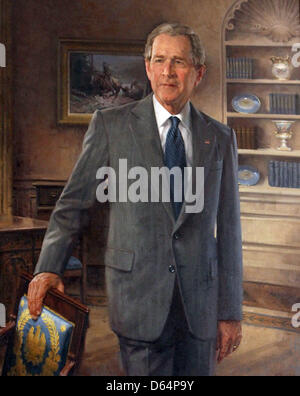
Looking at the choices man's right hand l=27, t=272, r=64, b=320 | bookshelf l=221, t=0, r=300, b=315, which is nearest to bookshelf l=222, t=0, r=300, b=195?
bookshelf l=221, t=0, r=300, b=315

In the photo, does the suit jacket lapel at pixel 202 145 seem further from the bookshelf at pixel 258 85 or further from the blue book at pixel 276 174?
the blue book at pixel 276 174

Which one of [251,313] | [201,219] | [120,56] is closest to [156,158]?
[201,219]

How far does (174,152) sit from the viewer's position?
221 cm

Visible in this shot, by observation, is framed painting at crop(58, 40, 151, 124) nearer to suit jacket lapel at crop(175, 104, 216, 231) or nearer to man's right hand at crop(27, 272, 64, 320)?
suit jacket lapel at crop(175, 104, 216, 231)

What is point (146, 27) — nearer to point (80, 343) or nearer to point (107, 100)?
point (107, 100)

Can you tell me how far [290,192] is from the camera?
260cm

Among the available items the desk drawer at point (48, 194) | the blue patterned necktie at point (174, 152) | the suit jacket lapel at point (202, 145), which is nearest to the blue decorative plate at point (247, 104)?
the suit jacket lapel at point (202, 145)

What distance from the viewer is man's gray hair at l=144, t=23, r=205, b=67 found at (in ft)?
7.18

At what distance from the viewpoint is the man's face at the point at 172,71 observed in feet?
7.11

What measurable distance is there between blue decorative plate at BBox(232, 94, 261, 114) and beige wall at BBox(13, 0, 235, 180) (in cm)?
22

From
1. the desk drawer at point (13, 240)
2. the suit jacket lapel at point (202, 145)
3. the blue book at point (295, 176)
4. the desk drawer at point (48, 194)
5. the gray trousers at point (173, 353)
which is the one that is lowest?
the gray trousers at point (173, 353)

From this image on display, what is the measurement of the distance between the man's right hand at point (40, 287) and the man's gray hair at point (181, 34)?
3.55ft

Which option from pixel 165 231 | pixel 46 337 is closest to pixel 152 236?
pixel 165 231
